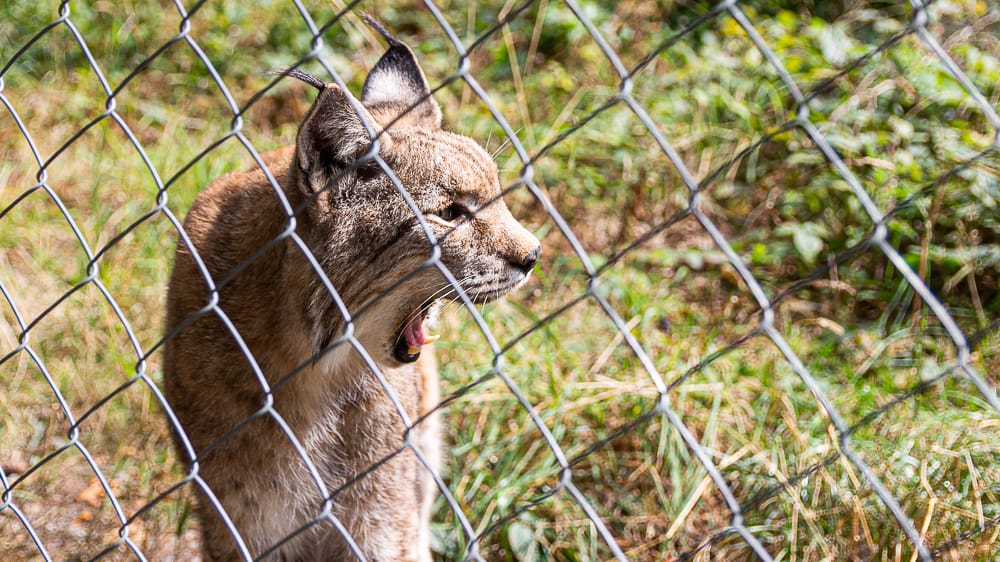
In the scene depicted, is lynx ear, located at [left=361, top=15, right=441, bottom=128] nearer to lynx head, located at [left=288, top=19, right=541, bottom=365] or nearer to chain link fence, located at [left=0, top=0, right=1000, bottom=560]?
chain link fence, located at [left=0, top=0, right=1000, bottom=560]

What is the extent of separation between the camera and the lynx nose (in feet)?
8.50

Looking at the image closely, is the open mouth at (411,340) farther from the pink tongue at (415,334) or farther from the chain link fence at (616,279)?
the chain link fence at (616,279)

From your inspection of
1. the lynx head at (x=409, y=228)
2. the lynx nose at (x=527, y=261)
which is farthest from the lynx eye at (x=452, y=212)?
the lynx nose at (x=527, y=261)

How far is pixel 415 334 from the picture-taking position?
281cm

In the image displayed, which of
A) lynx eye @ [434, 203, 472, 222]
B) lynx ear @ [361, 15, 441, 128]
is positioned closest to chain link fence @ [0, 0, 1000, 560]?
lynx ear @ [361, 15, 441, 128]

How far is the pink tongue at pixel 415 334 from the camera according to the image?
278 centimetres

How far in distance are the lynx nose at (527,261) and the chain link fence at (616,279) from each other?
148mm

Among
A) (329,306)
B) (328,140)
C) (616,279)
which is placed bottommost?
(616,279)

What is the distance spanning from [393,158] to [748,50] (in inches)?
139

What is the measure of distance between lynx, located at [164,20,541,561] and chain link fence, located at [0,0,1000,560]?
0.73 ft

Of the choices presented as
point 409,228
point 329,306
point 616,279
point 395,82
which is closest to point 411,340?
point 329,306

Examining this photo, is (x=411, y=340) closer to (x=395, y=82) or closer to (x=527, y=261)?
(x=527, y=261)

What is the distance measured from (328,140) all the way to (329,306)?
50cm

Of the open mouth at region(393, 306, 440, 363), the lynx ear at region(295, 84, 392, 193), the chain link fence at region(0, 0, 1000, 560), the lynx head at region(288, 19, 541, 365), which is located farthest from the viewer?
the chain link fence at region(0, 0, 1000, 560)
